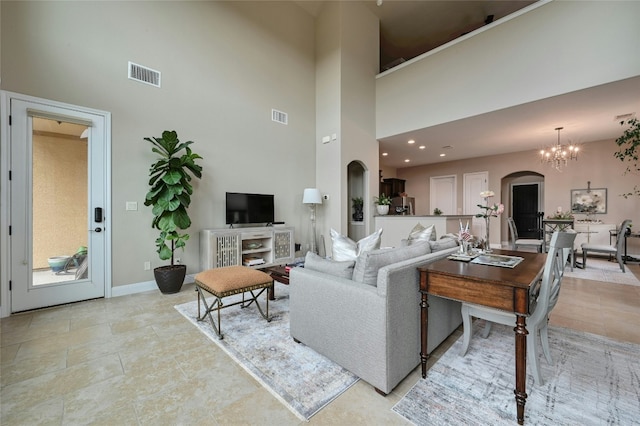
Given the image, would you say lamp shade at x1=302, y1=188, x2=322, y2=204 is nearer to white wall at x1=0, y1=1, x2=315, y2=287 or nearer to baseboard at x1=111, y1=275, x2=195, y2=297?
white wall at x1=0, y1=1, x2=315, y2=287

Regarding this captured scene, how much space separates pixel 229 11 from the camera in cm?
457

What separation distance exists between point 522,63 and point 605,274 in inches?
153

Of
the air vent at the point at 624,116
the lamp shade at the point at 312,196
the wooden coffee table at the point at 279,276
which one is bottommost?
the wooden coffee table at the point at 279,276

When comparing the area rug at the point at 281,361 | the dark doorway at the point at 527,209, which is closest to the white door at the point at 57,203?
the area rug at the point at 281,361

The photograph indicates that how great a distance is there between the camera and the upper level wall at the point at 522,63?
11.2ft

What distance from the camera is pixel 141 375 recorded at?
178 cm

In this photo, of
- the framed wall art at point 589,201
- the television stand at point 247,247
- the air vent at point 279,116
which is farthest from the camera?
the framed wall art at point 589,201

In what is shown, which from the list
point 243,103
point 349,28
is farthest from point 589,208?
point 243,103

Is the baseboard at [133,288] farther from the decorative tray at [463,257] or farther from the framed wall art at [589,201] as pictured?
the framed wall art at [589,201]

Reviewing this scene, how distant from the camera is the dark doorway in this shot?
26.0 ft

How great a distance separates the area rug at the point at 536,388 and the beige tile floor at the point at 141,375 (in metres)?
0.14

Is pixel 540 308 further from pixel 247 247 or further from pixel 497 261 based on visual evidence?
pixel 247 247

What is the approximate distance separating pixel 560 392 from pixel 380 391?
1.10 m

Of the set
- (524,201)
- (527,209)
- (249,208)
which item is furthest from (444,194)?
(249,208)
